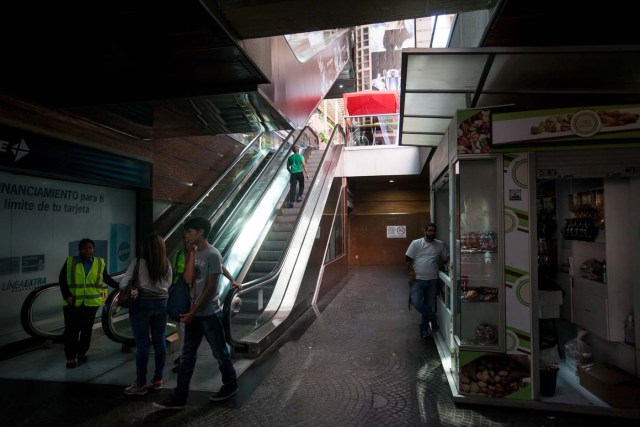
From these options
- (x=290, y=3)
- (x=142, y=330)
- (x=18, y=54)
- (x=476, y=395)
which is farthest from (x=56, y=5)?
(x=476, y=395)

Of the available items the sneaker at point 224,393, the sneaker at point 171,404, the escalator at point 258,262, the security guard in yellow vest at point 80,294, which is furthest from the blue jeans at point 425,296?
the security guard in yellow vest at point 80,294

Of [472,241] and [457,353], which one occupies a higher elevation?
[472,241]

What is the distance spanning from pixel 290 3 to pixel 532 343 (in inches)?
148

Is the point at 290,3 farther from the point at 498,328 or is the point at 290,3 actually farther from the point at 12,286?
the point at 12,286

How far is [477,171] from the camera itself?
3855mm

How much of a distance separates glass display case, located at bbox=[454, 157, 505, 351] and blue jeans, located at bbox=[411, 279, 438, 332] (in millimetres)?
1658

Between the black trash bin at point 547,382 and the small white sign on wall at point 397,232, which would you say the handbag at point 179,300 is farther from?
the small white sign on wall at point 397,232

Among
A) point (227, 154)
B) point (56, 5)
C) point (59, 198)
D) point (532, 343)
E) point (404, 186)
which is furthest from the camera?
point (404, 186)

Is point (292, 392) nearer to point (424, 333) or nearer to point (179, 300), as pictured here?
point (179, 300)

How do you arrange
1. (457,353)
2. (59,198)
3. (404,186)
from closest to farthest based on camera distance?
(457,353) < (59,198) < (404,186)

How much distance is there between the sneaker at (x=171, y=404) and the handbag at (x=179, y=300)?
0.73 meters

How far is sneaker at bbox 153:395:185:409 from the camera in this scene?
3.52 meters

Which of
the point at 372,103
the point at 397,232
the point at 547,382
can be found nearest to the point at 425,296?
the point at 547,382

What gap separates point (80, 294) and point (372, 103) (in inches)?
536
